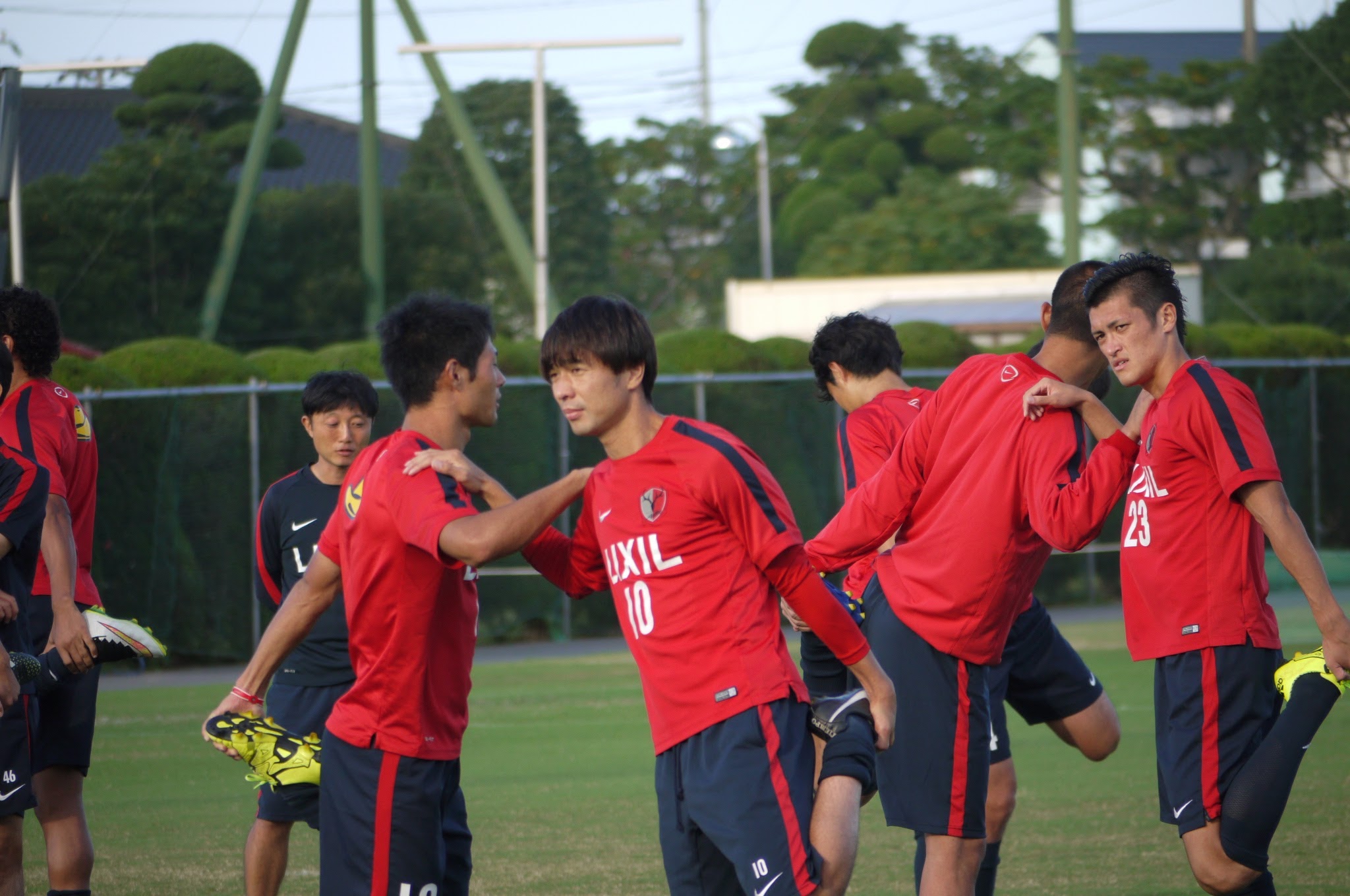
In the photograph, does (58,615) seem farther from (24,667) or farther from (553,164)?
(553,164)

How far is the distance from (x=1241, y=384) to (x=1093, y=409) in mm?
603

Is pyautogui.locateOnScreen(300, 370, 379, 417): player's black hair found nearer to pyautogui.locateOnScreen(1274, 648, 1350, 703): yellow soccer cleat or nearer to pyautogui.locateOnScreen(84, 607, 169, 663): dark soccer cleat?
pyautogui.locateOnScreen(84, 607, 169, 663): dark soccer cleat

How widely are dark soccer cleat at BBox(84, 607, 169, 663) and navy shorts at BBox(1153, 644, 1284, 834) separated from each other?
3.57 m

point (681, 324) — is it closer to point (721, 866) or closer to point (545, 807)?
point (545, 807)

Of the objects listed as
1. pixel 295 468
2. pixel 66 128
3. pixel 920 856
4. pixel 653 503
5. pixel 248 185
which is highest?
pixel 66 128

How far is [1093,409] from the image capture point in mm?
4609

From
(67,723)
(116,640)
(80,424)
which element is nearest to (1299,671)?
(116,640)

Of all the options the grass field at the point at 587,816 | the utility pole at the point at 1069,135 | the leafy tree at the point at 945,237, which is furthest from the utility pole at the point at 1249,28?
the grass field at the point at 587,816

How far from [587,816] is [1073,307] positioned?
4.36m

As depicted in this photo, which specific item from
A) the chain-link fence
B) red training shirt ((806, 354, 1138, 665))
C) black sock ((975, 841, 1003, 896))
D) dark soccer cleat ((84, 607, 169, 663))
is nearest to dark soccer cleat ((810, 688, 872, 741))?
red training shirt ((806, 354, 1138, 665))

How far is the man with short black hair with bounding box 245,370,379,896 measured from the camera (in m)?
5.94

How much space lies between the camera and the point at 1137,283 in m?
4.71

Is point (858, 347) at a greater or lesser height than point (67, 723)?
greater

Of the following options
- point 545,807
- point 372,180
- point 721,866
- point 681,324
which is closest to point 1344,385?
point 372,180
